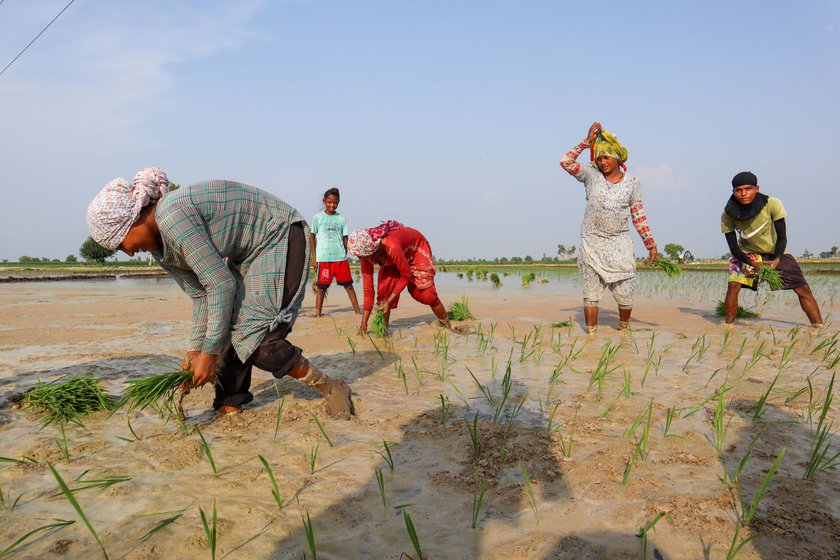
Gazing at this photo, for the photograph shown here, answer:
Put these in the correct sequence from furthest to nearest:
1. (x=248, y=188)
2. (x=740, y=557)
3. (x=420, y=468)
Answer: (x=248, y=188) < (x=420, y=468) < (x=740, y=557)

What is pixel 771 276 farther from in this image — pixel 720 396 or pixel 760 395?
pixel 720 396

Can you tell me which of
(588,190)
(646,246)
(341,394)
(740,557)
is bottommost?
(740,557)

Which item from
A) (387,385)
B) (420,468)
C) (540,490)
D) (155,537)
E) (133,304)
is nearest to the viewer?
(155,537)

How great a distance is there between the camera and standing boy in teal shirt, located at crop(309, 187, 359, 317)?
22.1ft

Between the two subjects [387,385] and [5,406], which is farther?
[387,385]

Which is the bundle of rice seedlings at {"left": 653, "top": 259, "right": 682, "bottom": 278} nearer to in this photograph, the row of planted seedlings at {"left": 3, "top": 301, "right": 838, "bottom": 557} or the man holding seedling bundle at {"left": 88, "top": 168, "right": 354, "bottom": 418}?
the row of planted seedlings at {"left": 3, "top": 301, "right": 838, "bottom": 557}

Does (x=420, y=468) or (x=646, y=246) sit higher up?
(x=646, y=246)

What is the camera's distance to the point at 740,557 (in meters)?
1.45

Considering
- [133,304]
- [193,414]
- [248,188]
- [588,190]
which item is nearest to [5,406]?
[193,414]

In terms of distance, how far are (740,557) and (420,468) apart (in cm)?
113

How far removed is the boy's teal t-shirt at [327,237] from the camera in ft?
22.1

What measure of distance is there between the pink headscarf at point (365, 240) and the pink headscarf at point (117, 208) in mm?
2462

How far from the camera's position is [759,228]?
525 cm

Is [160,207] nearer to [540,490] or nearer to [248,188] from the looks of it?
[248,188]
